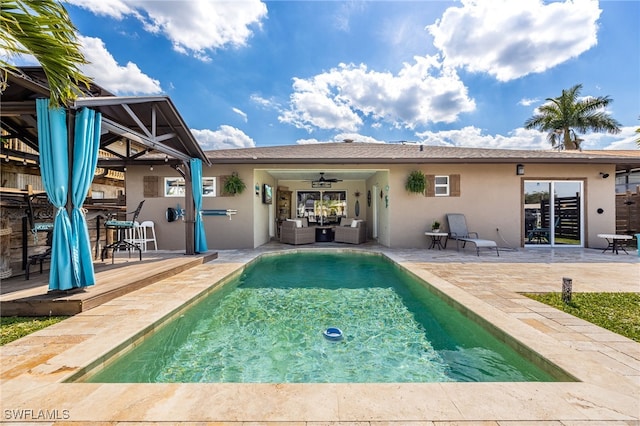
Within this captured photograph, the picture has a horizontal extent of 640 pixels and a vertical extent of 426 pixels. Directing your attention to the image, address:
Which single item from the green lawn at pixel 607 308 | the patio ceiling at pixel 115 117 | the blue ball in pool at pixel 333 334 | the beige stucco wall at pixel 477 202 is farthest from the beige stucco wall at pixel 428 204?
the blue ball in pool at pixel 333 334

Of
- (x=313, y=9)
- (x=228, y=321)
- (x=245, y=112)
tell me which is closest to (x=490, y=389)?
(x=228, y=321)

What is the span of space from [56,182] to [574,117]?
27354 mm

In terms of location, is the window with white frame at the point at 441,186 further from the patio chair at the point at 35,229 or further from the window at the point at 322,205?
the patio chair at the point at 35,229

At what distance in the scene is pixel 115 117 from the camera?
5.30 meters

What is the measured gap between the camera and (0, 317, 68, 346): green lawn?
2568mm

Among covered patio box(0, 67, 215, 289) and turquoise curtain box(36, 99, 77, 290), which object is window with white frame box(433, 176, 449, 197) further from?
turquoise curtain box(36, 99, 77, 290)

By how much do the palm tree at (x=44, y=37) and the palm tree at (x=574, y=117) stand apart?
2651 cm

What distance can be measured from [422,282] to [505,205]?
20.8ft

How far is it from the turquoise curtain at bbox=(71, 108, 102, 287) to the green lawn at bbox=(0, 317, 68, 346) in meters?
0.49

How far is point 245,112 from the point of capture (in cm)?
1419

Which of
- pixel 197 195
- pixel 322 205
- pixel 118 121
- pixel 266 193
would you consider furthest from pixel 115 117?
pixel 322 205

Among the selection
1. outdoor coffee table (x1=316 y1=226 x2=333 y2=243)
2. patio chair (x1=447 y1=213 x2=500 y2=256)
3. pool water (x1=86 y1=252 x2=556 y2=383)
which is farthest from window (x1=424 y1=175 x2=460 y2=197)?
pool water (x1=86 y1=252 x2=556 y2=383)

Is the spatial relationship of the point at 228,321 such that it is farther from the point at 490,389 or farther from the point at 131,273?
the point at 490,389

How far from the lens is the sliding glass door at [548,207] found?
9086 millimetres
